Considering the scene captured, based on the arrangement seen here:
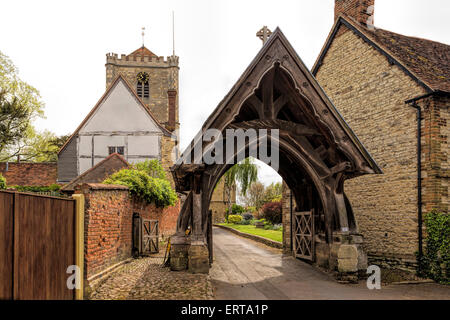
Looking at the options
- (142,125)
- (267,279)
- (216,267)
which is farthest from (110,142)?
(267,279)

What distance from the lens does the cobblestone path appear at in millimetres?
6734

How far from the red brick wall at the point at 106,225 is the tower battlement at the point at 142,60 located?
3648cm

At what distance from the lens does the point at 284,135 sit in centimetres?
959

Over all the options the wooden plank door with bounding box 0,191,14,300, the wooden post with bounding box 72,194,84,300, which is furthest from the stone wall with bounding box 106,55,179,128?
the wooden plank door with bounding box 0,191,14,300

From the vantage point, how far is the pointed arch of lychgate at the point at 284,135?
8.58m

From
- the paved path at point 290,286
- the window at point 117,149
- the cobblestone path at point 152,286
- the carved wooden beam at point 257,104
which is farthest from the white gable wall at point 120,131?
the carved wooden beam at point 257,104

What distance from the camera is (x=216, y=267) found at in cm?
1080

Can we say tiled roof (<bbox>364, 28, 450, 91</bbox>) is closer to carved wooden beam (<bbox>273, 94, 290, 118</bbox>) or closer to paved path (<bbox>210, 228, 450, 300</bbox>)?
carved wooden beam (<bbox>273, 94, 290, 118</bbox>)

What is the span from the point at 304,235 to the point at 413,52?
7.67m

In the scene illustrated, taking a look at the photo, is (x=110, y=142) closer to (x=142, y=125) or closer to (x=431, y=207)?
(x=142, y=125)

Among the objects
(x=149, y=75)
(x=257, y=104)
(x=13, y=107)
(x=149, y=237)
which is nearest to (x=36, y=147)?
(x=13, y=107)

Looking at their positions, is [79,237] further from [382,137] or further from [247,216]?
[247,216]

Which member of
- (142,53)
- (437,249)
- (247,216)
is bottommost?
(247,216)

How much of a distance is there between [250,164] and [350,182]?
68.4 feet
